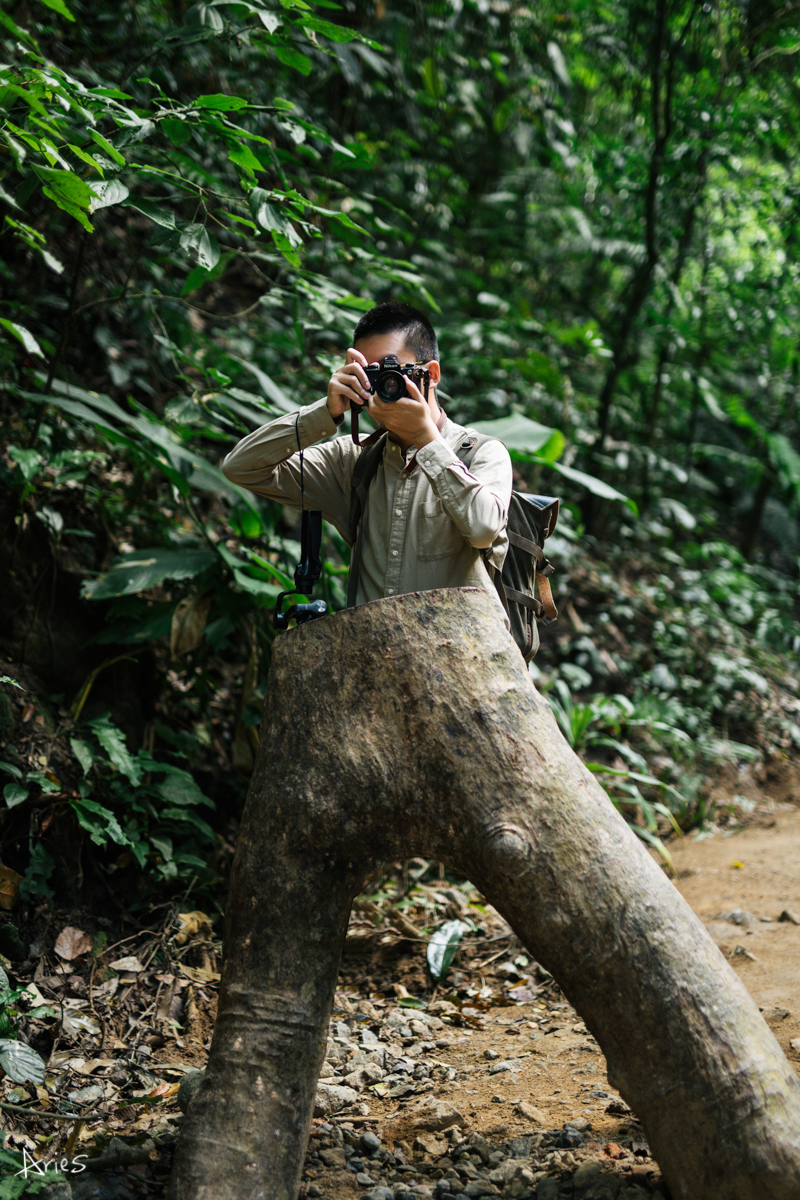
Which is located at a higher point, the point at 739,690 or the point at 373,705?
the point at 739,690

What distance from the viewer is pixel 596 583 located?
23.8 feet

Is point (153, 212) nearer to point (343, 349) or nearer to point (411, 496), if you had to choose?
point (411, 496)

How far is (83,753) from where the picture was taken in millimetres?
3287

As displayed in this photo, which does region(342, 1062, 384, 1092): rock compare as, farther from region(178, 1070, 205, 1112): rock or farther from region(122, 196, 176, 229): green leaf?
region(122, 196, 176, 229): green leaf

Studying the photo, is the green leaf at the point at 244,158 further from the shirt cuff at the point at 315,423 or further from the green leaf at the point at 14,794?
the green leaf at the point at 14,794

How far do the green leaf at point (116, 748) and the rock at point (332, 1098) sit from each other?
134 centimetres

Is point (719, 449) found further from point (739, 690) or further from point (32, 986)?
point (32, 986)

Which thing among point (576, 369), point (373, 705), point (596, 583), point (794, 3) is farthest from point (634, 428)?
point (373, 705)

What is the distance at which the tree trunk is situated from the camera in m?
1.91

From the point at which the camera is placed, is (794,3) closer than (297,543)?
No

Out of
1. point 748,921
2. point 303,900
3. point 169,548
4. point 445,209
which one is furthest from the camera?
point 445,209

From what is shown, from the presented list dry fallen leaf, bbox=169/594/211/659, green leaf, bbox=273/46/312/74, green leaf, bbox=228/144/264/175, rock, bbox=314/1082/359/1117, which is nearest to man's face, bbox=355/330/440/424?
green leaf, bbox=228/144/264/175

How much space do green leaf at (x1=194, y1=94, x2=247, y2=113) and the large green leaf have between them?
1.81 m

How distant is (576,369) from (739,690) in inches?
152
